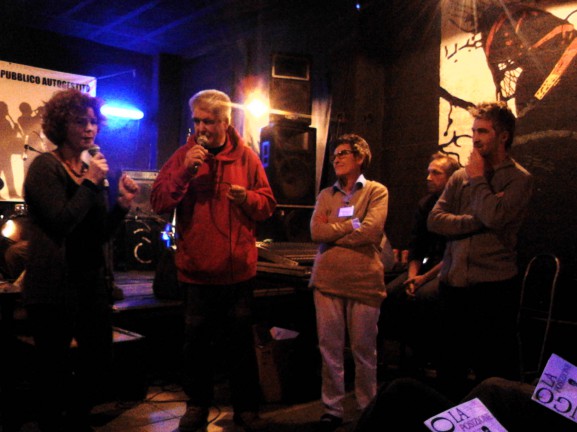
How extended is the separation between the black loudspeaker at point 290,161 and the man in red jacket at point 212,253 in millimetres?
2150

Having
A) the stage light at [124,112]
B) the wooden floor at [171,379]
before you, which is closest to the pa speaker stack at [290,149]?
the wooden floor at [171,379]

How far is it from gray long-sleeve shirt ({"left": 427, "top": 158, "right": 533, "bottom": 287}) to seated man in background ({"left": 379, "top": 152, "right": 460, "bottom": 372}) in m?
0.96

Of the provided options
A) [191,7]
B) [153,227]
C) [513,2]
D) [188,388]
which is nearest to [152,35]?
[191,7]

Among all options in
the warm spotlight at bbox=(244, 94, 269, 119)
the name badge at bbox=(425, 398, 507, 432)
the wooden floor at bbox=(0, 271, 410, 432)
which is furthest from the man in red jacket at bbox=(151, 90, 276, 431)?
the warm spotlight at bbox=(244, 94, 269, 119)

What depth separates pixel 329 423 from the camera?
2951 mm

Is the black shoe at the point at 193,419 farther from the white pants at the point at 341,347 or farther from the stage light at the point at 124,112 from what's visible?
the stage light at the point at 124,112

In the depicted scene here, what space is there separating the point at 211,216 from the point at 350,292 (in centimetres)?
86

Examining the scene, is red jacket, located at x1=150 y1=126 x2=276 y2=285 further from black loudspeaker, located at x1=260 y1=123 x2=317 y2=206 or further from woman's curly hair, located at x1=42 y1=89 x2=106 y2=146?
black loudspeaker, located at x1=260 y1=123 x2=317 y2=206

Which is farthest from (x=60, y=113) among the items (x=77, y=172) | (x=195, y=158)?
(x=195, y=158)

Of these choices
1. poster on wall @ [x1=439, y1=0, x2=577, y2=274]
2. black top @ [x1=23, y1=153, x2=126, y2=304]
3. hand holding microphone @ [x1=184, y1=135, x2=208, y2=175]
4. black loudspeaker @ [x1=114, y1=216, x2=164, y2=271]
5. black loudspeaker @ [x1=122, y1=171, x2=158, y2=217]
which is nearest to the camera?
A: black top @ [x1=23, y1=153, x2=126, y2=304]

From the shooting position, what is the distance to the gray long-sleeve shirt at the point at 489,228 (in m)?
2.46

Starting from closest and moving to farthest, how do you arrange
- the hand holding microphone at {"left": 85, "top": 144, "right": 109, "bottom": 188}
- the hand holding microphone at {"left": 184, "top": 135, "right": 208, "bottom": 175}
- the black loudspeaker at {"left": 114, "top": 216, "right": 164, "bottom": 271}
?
the hand holding microphone at {"left": 85, "top": 144, "right": 109, "bottom": 188} → the hand holding microphone at {"left": 184, "top": 135, "right": 208, "bottom": 175} → the black loudspeaker at {"left": 114, "top": 216, "right": 164, "bottom": 271}

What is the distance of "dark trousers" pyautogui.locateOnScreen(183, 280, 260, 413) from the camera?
2783mm

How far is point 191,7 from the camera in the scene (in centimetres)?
754
